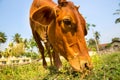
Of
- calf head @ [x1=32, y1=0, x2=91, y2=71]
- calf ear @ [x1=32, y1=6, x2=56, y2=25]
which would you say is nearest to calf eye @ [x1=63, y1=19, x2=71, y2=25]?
calf head @ [x1=32, y1=0, x2=91, y2=71]

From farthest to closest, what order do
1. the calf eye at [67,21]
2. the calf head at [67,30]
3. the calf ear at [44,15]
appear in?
the calf ear at [44,15]
the calf eye at [67,21]
the calf head at [67,30]

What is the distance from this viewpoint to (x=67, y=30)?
16.0ft

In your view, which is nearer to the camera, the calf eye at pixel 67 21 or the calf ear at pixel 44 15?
the calf eye at pixel 67 21

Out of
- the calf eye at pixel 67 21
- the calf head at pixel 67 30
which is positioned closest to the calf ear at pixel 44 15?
the calf head at pixel 67 30

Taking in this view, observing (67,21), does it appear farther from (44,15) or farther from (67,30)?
(44,15)

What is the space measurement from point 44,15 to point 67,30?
78 cm

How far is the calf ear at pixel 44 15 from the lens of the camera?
534 cm

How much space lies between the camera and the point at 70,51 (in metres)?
4.81

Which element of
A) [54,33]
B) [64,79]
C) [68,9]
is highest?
[68,9]

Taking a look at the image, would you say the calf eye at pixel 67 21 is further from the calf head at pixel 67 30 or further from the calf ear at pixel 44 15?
the calf ear at pixel 44 15

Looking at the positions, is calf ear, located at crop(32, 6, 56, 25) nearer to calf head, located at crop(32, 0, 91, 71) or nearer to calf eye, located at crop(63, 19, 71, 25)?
calf head, located at crop(32, 0, 91, 71)

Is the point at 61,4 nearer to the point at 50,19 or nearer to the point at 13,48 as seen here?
the point at 50,19

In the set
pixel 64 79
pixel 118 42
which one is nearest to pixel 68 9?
pixel 64 79

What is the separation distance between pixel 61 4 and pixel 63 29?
58cm
